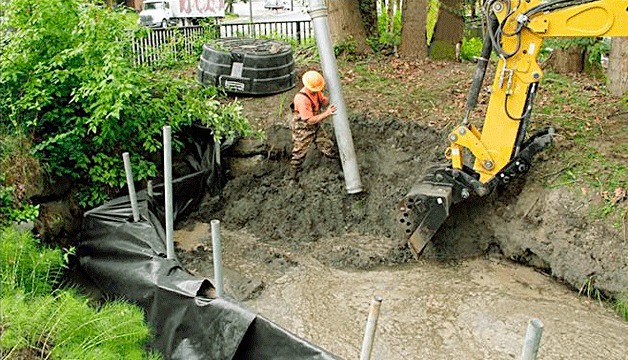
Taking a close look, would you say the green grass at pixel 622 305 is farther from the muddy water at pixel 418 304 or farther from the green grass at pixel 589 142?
the green grass at pixel 589 142

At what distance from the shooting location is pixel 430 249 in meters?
6.12

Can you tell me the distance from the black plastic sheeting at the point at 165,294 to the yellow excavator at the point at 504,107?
2299 millimetres

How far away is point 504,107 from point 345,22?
13.8 ft

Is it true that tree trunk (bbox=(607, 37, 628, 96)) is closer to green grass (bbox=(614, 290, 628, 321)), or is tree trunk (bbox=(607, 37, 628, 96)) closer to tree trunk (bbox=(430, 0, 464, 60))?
tree trunk (bbox=(430, 0, 464, 60))

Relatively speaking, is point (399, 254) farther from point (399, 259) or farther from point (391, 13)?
point (391, 13)

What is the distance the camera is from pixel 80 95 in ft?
18.2

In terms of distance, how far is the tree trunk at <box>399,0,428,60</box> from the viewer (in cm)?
918

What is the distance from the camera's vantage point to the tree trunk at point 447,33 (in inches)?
383

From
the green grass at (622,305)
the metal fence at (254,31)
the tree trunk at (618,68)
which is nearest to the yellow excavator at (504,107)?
the green grass at (622,305)

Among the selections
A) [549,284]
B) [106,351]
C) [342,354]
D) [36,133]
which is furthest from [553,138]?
[36,133]

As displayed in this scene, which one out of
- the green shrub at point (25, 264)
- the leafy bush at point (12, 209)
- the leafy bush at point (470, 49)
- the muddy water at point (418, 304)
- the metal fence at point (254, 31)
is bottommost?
the muddy water at point (418, 304)

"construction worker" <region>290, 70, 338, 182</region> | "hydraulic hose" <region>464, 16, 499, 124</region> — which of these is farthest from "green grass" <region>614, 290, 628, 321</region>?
"construction worker" <region>290, 70, 338, 182</region>

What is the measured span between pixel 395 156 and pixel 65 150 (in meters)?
3.46

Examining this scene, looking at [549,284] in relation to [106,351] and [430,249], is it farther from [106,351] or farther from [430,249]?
[106,351]
